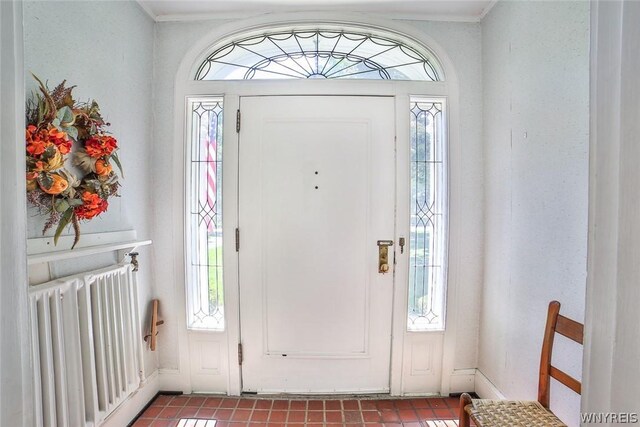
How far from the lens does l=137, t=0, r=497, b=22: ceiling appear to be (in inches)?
78.2

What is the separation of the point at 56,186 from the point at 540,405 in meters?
2.22

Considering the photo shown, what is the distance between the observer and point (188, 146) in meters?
2.12

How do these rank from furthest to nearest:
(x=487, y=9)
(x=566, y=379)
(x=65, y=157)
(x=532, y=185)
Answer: (x=487, y=9), (x=532, y=185), (x=65, y=157), (x=566, y=379)

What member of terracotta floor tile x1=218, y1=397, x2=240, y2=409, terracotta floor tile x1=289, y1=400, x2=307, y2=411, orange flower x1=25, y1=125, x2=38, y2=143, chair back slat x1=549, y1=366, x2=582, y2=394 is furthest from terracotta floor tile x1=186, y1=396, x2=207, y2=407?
chair back slat x1=549, y1=366, x2=582, y2=394

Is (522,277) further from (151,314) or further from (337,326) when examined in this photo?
(151,314)

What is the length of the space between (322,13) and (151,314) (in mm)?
2314

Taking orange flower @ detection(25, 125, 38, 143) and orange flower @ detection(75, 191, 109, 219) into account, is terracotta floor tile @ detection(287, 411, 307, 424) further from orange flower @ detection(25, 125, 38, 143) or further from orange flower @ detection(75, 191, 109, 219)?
orange flower @ detection(25, 125, 38, 143)

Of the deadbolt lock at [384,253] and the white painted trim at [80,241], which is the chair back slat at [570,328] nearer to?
the deadbolt lock at [384,253]

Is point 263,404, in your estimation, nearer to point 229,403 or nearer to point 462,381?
point 229,403

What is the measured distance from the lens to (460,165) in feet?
6.81

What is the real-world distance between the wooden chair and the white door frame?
729 mm

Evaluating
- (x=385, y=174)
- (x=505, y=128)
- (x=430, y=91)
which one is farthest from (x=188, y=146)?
(x=505, y=128)

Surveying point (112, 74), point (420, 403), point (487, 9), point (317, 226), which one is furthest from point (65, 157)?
point (487, 9)

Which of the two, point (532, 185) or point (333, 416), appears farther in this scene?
point (333, 416)
